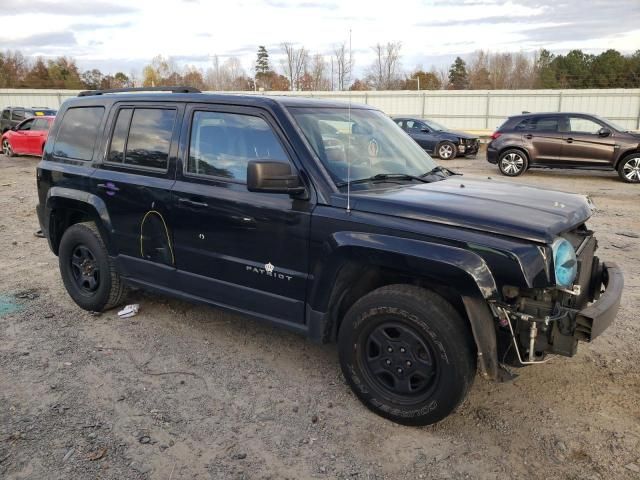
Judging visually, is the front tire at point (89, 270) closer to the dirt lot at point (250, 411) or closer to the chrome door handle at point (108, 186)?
the dirt lot at point (250, 411)

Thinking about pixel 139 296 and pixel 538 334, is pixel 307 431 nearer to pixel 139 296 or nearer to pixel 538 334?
pixel 538 334

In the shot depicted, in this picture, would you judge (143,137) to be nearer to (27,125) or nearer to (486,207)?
(486,207)

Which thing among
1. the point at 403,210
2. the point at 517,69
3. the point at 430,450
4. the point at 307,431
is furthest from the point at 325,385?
the point at 517,69

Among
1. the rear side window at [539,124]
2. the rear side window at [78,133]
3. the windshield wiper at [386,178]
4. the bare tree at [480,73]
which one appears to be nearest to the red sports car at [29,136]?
the rear side window at [78,133]

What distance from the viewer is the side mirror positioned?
3.14 meters

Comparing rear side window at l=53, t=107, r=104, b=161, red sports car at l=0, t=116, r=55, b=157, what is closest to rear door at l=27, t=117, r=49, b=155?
red sports car at l=0, t=116, r=55, b=157

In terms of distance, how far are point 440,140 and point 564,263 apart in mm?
16521

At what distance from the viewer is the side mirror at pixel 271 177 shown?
314 centimetres

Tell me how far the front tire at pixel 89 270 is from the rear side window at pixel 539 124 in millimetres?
12455

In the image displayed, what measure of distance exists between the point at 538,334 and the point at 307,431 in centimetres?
147

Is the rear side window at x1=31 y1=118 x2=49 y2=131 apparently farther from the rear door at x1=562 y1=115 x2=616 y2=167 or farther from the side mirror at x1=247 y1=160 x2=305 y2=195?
the side mirror at x1=247 y1=160 x2=305 y2=195

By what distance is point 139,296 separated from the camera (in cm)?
543

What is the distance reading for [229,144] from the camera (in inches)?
151

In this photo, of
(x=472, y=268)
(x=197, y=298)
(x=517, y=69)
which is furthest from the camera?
(x=517, y=69)
